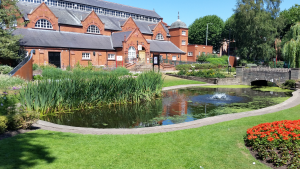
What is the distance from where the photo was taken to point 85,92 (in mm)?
13164

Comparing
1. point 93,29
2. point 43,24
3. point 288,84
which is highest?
point 93,29

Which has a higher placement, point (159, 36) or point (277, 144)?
point (159, 36)

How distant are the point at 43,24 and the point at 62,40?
12.8ft

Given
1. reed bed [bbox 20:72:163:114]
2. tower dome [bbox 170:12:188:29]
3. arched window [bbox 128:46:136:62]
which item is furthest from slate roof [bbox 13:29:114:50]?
reed bed [bbox 20:72:163:114]

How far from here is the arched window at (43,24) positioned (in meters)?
37.2

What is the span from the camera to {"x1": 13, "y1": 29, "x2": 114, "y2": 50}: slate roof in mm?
34044

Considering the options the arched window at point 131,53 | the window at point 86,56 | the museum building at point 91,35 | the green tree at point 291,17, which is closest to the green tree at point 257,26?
the green tree at point 291,17

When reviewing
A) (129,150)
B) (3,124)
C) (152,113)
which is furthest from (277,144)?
(3,124)

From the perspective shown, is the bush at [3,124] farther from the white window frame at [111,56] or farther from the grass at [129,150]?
the white window frame at [111,56]

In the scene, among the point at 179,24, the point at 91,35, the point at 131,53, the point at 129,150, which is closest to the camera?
the point at 129,150

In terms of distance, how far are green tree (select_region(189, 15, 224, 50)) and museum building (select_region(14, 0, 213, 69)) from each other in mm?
18865

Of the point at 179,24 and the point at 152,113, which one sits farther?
the point at 179,24

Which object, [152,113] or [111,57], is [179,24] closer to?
[111,57]

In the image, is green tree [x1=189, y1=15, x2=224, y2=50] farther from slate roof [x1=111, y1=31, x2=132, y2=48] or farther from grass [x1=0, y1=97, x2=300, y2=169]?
grass [x1=0, y1=97, x2=300, y2=169]
